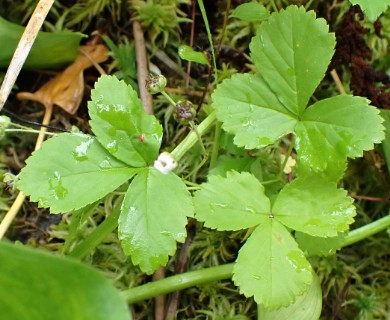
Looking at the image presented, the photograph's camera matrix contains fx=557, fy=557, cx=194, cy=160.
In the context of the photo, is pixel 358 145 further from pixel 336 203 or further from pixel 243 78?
pixel 243 78

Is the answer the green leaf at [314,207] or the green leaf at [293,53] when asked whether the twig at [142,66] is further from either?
the green leaf at [314,207]

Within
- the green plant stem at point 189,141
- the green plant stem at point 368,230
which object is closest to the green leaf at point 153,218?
the green plant stem at point 189,141

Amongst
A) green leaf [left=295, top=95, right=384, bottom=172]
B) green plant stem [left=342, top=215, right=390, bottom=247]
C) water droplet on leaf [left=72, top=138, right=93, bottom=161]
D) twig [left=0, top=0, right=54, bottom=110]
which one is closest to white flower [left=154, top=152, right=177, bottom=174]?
water droplet on leaf [left=72, top=138, right=93, bottom=161]

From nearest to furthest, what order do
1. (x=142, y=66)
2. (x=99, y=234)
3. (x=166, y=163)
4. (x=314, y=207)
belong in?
(x=166, y=163)
(x=314, y=207)
(x=99, y=234)
(x=142, y=66)

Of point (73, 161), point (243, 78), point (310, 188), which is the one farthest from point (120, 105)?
point (310, 188)

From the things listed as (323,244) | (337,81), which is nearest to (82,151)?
(323,244)

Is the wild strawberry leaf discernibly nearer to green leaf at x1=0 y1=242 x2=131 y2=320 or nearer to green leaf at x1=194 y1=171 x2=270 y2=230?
green leaf at x1=194 y1=171 x2=270 y2=230

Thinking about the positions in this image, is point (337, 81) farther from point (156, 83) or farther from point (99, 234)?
point (99, 234)
